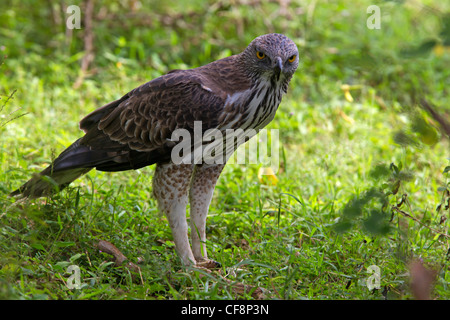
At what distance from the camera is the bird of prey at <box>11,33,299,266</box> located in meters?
3.79

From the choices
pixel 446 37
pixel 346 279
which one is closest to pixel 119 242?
pixel 346 279

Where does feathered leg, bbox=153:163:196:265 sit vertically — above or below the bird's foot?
above

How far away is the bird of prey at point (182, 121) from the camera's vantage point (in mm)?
3793

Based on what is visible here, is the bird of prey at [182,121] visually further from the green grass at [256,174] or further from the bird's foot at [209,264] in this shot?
the green grass at [256,174]

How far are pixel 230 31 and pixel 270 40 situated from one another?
384cm

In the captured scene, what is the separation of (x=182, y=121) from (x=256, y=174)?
1740 mm

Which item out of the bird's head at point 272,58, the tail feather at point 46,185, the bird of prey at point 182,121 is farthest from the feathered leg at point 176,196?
the bird's head at point 272,58

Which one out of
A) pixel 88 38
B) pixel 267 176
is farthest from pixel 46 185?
pixel 88 38

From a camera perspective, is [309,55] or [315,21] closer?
[309,55]

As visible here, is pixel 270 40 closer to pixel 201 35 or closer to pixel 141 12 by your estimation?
pixel 201 35

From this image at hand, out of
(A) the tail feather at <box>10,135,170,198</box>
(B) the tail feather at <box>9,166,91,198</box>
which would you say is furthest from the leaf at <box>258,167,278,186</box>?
(B) the tail feather at <box>9,166,91,198</box>

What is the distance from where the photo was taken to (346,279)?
12.6 ft

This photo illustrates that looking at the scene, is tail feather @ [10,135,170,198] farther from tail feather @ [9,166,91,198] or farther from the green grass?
the green grass

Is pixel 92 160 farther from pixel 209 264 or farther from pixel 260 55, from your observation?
pixel 260 55
